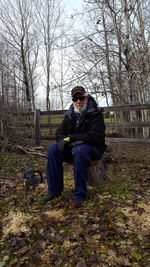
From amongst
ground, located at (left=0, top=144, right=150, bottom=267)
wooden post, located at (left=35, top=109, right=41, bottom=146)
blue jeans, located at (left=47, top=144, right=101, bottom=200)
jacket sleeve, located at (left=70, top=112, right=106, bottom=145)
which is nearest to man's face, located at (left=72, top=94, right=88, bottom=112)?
jacket sleeve, located at (left=70, top=112, right=106, bottom=145)

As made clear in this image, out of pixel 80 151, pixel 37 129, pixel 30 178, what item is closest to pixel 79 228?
pixel 80 151

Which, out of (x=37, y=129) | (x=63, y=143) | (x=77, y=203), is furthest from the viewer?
(x=37, y=129)

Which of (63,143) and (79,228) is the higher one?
(63,143)

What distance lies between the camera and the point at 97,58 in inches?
351

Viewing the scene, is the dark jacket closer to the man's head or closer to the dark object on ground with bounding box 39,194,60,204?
the man's head

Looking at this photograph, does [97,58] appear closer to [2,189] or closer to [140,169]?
[140,169]

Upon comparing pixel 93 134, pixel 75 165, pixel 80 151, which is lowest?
pixel 75 165

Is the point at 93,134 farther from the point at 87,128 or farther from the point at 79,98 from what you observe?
the point at 79,98

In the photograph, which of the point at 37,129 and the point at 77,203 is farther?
the point at 37,129

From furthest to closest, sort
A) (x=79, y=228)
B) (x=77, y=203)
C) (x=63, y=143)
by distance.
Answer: (x=63, y=143)
(x=77, y=203)
(x=79, y=228)

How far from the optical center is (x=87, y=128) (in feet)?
10.1

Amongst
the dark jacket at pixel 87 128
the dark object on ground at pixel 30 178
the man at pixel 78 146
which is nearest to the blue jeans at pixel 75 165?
the man at pixel 78 146

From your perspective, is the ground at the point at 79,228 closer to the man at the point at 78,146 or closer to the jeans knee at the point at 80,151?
the man at the point at 78,146

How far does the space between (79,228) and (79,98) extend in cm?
170
